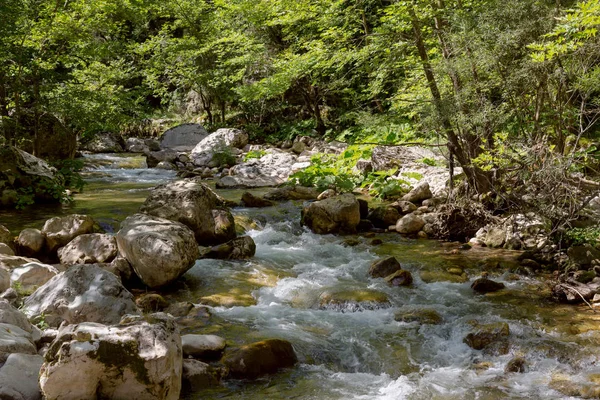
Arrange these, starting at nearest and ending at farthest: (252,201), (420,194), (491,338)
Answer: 1. (491,338)
2. (420,194)
3. (252,201)

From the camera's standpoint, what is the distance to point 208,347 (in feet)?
16.1

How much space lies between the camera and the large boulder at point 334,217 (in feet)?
32.4

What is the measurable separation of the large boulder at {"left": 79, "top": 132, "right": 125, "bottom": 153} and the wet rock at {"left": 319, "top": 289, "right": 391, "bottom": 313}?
17.1 m

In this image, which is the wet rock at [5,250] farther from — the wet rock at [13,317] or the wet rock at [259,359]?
the wet rock at [259,359]

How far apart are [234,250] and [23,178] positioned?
512cm

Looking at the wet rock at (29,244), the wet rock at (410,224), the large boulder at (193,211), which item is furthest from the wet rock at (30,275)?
the wet rock at (410,224)

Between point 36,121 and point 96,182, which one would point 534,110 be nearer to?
point 36,121

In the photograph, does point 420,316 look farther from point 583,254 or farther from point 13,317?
point 13,317

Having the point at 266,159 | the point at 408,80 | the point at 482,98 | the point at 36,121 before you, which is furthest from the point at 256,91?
the point at 482,98

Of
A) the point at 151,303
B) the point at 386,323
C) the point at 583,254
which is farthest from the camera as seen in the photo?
the point at 583,254

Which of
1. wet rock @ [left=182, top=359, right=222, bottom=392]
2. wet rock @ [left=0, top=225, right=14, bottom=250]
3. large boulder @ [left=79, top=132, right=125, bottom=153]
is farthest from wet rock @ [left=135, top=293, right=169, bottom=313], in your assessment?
large boulder @ [left=79, top=132, right=125, bottom=153]

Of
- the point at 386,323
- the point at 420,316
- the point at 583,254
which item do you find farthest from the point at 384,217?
the point at 386,323

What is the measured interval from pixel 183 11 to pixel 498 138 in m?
17.6

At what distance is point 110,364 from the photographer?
12.4 feet
